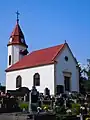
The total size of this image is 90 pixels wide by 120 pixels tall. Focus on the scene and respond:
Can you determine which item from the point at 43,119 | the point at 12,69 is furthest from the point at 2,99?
the point at 12,69

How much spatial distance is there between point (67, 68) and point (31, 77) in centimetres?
515

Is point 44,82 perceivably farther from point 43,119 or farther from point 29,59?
point 43,119

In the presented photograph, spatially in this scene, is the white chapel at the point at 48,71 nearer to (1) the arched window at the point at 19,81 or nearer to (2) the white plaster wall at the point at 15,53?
(1) the arched window at the point at 19,81

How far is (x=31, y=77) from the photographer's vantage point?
3806 centimetres

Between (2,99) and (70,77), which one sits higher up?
(70,77)

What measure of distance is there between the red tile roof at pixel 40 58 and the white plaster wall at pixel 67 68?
36.0 inches

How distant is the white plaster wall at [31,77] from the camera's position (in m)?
35.2

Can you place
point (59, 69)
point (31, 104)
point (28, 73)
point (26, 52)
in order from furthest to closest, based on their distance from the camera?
1. point (26, 52)
2. point (28, 73)
3. point (59, 69)
4. point (31, 104)

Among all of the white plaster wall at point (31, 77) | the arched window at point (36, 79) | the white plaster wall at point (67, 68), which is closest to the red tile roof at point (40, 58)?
the white plaster wall at point (31, 77)

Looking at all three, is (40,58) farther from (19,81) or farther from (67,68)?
(19,81)

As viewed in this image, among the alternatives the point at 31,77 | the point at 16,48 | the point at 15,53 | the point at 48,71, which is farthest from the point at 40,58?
the point at 16,48

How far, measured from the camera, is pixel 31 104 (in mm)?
20672

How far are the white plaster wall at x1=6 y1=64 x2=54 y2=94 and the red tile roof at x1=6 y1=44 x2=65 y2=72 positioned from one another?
0.58 meters

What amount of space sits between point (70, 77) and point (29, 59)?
6.98 m
